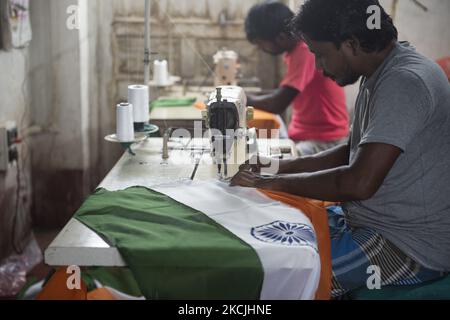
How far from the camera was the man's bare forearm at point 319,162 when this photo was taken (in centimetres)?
245

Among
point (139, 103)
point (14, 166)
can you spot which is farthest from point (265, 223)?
point (14, 166)

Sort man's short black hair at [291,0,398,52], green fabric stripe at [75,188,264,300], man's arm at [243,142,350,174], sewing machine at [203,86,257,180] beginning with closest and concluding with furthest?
green fabric stripe at [75,188,264,300]
man's short black hair at [291,0,398,52]
sewing machine at [203,86,257,180]
man's arm at [243,142,350,174]

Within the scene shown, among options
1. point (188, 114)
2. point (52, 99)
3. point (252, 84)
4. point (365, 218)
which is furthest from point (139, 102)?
point (252, 84)

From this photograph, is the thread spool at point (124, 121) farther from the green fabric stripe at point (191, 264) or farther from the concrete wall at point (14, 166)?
the concrete wall at point (14, 166)

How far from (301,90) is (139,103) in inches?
43.7

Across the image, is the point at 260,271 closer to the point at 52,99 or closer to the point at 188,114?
the point at 188,114

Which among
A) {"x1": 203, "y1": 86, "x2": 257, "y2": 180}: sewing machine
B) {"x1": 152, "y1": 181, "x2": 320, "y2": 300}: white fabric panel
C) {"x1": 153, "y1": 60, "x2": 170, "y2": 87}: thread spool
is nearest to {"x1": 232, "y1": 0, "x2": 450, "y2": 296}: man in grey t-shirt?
{"x1": 152, "y1": 181, "x2": 320, "y2": 300}: white fabric panel

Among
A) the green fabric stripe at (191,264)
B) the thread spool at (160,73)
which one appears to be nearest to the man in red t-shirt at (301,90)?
the thread spool at (160,73)

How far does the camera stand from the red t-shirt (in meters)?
3.62

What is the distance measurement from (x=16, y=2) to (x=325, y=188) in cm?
243

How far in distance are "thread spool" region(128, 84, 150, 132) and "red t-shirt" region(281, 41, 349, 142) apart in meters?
1.05

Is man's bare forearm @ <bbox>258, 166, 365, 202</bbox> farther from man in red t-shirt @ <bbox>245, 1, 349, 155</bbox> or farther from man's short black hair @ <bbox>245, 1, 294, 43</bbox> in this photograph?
man's short black hair @ <bbox>245, 1, 294, 43</bbox>

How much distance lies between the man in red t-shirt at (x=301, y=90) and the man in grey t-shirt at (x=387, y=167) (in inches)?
61.6

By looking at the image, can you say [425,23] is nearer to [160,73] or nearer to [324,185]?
[160,73]
